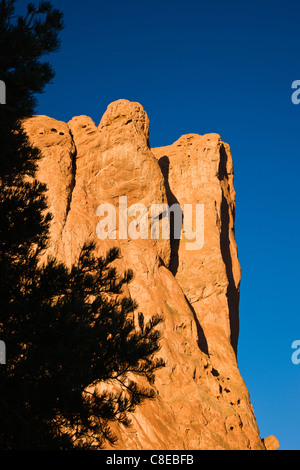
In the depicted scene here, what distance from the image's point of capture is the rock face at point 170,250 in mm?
28609

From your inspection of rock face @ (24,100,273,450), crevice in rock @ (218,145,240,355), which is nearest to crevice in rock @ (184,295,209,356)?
rock face @ (24,100,273,450)

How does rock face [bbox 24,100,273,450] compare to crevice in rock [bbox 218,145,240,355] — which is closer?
rock face [bbox 24,100,273,450]

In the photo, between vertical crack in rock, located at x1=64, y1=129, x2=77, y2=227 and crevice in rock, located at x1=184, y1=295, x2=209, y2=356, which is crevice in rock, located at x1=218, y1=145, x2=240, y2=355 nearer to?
crevice in rock, located at x1=184, y1=295, x2=209, y2=356

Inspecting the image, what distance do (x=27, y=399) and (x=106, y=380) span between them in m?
3.01

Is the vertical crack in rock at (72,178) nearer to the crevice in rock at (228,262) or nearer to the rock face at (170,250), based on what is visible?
the rock face at (170,250)

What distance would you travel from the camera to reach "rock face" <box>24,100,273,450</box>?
93.9 feet

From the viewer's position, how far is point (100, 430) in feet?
42.1

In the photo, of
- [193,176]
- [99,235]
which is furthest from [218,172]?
[99,235]

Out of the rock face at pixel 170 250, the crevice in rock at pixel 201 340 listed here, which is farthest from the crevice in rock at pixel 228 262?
the crevice in rock at pixel 201 340

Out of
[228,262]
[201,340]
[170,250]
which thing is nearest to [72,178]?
[170,250]

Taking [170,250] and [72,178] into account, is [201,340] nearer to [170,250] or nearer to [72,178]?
[170,250]
